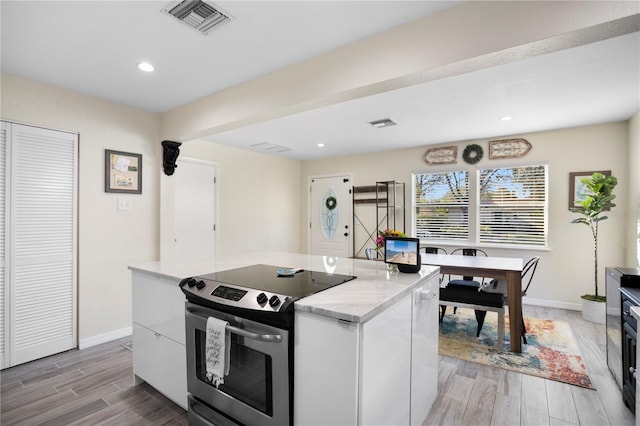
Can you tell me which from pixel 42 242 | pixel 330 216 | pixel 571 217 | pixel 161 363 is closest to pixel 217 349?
pixel 161 363

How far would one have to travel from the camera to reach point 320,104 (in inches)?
94.0

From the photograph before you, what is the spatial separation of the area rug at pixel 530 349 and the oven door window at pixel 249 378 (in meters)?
2.07

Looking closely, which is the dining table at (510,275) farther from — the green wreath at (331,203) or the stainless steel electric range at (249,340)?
the green wreath at (331,203)

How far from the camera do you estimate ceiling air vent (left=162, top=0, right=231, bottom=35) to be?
5.82 feet

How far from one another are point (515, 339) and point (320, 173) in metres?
4.45

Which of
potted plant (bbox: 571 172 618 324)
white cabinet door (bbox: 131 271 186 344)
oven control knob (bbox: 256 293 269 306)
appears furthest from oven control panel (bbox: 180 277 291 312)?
potted plant (bbox: 571 172 618 324)

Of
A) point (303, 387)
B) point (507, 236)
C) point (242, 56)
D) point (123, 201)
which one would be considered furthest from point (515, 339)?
point (123, 201)

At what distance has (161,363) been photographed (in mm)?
2098

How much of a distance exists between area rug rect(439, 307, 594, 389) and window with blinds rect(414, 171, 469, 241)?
161cm

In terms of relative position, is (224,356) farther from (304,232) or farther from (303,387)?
(304,232)

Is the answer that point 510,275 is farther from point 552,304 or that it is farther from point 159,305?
point 159,305

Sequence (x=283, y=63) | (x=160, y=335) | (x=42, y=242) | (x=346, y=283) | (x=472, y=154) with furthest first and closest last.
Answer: (x=472, y=154), (x=42, y=242), (x=283, y=63), (x=160, y=335), (x=346, y=283)

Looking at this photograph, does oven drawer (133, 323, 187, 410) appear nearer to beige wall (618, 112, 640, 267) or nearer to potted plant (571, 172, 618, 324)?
potted plant (571, 172, 618, 324)

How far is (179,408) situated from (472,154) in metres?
4.77
